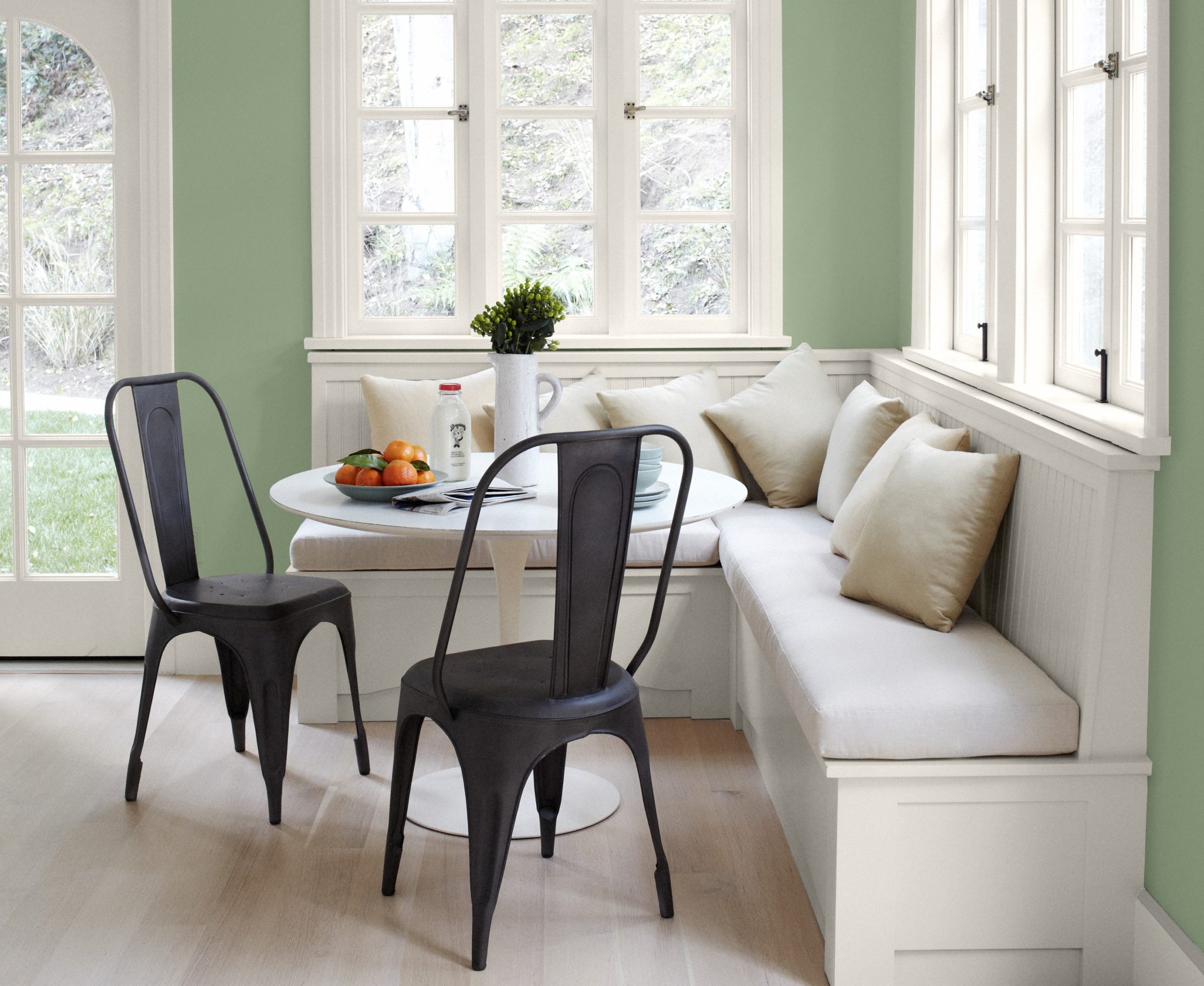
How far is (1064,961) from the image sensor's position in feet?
7.77

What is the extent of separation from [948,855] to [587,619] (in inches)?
30.1

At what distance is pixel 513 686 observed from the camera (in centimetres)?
245

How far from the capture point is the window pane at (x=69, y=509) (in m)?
4.32

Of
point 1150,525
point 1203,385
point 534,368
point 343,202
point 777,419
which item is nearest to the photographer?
point 1203,385

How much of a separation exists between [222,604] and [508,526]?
2.77ft

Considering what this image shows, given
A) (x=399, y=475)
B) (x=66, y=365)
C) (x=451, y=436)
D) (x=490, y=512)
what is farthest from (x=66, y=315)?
(x=490, y=512)

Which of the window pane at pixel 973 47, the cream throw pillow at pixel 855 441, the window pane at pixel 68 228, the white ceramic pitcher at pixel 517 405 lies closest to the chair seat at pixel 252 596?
the white ceramic pitcher at pixel 517 405

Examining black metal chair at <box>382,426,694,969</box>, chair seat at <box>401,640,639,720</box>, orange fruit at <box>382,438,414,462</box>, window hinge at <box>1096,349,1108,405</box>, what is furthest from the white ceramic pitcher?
window hinge at <box>1096,349,1108,405</box>

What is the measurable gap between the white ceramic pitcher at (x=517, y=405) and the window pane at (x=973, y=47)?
5.23ft

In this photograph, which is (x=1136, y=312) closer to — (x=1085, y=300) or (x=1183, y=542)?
(x=1085, y=300)

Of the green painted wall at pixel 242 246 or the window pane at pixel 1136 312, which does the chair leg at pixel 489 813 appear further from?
the green painted wall at pixel 242 246

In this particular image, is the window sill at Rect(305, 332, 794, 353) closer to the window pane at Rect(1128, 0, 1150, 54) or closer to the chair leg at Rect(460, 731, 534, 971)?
→ the window pane at Rect(1128, 0, 1150, 54)

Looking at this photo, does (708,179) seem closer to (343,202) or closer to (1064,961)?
(343,202)

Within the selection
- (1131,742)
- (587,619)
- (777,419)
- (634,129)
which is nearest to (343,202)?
(634,129)
